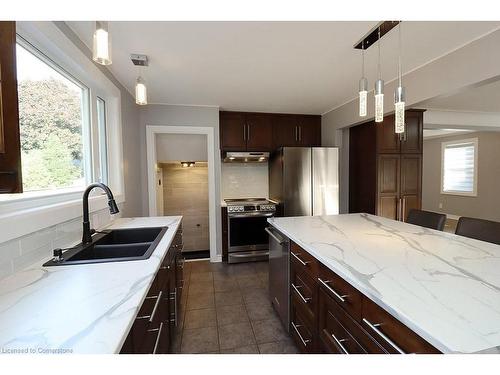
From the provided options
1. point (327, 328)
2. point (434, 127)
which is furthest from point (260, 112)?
point (327, 328)

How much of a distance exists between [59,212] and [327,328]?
5.41 ft

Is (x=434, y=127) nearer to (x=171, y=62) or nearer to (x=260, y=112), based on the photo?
(x=260, y=112)

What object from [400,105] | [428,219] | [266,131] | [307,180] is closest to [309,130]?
[266,131]

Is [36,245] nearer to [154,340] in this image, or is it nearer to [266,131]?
[154,340]

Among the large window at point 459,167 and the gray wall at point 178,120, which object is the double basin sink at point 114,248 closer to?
the gray wall at point 178,120

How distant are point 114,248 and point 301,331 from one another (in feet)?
4.47

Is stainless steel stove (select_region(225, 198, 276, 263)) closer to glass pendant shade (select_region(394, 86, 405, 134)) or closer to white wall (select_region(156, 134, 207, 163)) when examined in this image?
white wall (select_region(156, 134, 207, 163))

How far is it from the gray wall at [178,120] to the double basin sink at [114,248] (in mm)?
1435

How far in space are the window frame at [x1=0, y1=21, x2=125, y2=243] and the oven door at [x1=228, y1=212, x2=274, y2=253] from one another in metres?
1.55

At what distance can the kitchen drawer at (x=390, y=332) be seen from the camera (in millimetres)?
721

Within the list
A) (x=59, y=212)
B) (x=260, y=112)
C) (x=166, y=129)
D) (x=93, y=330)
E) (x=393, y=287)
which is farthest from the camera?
(x=260, y=112)

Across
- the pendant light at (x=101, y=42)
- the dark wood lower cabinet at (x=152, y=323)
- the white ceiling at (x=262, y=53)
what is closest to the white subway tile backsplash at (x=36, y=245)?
the dark wood lower cabinet at (x=152, y=323)

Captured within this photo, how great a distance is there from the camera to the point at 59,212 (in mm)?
1384

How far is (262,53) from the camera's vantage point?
6.52 ft
